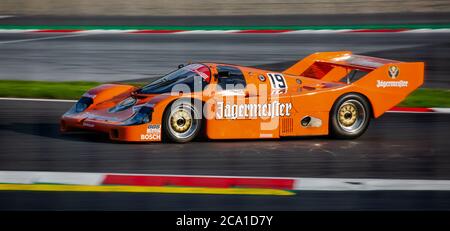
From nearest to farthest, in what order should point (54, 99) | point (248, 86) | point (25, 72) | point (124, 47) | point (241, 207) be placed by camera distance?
point (241, 207), point (248, 86), point (54, 99), point (25, 72), point (124, 47)

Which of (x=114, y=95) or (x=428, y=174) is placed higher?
(x=114, y=95)

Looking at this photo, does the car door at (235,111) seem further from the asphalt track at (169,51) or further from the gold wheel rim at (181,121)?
the asphalt track at (169,51)

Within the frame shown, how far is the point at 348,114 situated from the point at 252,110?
137 cm

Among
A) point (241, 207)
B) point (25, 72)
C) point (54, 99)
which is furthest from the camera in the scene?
point (25, 72)

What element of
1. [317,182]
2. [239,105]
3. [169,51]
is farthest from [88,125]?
[169,51]

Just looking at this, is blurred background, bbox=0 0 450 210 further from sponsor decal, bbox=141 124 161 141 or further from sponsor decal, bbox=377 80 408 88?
sponsor decal, bbox=377 80 408 88

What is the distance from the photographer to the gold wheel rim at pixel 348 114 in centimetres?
1109

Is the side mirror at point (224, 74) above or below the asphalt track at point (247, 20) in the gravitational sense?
below

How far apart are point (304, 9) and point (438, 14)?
12.8 feet

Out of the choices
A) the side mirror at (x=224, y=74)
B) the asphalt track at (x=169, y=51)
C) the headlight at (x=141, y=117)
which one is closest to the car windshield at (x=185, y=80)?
the side mirror at (x=224, y=74)

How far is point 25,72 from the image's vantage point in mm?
16828

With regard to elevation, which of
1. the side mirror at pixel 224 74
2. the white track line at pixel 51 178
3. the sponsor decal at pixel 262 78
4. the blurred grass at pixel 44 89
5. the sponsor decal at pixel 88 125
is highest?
the side mirror at pixel 224 74
